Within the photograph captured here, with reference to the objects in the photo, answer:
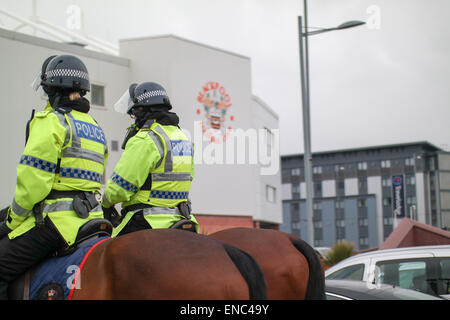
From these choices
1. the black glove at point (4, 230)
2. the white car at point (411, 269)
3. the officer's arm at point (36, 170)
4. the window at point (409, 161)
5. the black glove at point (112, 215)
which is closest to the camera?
the officer's arm at point (36, 170)

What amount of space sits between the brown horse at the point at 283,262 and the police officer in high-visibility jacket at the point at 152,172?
72 centimetres

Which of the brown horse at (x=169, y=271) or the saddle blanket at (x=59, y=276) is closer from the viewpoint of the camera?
the brown horse at (x=169, y=271)

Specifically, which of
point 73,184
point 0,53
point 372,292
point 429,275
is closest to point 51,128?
point 73,184

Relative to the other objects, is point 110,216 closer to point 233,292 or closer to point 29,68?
point 233,292

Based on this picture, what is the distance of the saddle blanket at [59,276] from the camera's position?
153 inches

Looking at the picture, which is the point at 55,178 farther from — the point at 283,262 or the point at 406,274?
the point at 406,274

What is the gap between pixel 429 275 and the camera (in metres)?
7.90

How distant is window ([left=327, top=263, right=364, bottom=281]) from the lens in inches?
334

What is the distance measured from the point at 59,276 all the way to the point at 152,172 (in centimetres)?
148

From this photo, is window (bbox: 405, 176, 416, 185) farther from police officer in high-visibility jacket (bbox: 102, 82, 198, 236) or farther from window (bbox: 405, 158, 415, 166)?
police officer in high-visibility jacket (bbox: 102, 82, 198, 236)

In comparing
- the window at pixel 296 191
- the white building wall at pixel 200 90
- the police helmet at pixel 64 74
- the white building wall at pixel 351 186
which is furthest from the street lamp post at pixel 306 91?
the window at pixel 296 191

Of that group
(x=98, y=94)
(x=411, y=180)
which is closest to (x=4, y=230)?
(x=98, y=94)

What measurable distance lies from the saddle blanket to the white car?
462 centimetres

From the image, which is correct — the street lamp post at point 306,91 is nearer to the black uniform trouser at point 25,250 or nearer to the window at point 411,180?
the black uniform trouser at point 25,250
